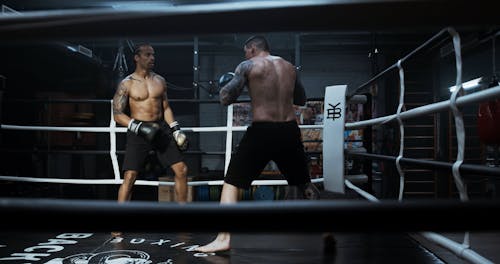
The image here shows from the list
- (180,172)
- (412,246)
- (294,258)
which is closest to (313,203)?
(294,258)

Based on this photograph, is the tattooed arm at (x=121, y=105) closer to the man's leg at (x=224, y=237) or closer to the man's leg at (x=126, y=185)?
the man's leg at (x=126, y=185)

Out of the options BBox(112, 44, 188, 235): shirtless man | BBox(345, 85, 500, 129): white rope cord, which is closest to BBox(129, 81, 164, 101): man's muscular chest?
BBox(112, 44, 188, 235): shirtless man

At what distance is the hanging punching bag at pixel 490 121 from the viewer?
Answer: 2.97 m

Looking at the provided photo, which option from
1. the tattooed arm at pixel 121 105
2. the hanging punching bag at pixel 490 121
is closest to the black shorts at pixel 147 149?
the tattooed arm at pixel 121 105

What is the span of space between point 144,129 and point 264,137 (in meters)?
1.11

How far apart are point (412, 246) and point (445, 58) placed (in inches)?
238

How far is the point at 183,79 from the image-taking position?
7.68 metres

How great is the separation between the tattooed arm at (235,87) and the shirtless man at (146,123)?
0.97 metres

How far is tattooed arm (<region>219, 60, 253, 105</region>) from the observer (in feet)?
7.43

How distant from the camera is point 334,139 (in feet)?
8.85

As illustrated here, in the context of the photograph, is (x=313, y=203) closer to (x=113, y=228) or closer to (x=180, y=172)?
(x=113, y=228)

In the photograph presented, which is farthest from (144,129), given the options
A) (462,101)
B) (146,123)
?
(462,101)

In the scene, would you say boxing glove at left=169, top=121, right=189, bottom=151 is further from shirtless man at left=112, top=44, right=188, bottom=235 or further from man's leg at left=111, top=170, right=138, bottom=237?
man's leg at left=111, top=170, right=138, bottom=237

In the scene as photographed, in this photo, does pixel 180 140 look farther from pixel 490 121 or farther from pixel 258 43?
pixel 490 121
